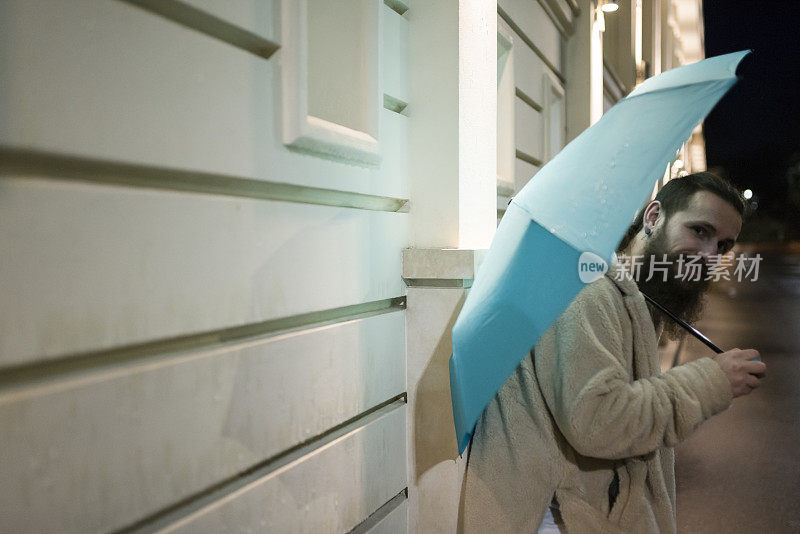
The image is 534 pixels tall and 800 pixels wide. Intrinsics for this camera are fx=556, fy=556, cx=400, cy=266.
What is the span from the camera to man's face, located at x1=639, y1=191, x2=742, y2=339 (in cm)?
224

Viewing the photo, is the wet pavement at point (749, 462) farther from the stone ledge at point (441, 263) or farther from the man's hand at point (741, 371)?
the stone ledge at point (441, 263)

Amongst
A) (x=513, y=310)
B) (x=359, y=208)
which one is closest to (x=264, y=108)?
(x=359, y=208)

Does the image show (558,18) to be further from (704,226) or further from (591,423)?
(591,423)

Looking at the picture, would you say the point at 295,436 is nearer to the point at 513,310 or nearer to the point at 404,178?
the point at 513,310

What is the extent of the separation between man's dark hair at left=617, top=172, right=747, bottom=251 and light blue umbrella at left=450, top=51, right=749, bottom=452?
857mm

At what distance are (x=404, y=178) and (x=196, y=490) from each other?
5.26 feet

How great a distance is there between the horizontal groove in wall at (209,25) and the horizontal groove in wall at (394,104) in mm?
760

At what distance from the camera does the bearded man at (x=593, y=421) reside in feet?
5.46

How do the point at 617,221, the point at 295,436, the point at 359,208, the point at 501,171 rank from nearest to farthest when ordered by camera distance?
the point at 617,221, the point at 295,436, the point at 359,208, the point at 501,171

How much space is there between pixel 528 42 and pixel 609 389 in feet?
12.8

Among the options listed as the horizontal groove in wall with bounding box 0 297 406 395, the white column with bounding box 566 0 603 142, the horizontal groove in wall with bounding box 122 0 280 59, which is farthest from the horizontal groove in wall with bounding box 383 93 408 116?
the white column with bounding box 566 0 603 142

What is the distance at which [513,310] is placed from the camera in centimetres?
149

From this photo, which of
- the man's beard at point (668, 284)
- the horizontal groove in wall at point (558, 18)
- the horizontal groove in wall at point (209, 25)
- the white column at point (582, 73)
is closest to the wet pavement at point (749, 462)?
the white column at point (582, 73)

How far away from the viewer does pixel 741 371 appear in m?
1.81
